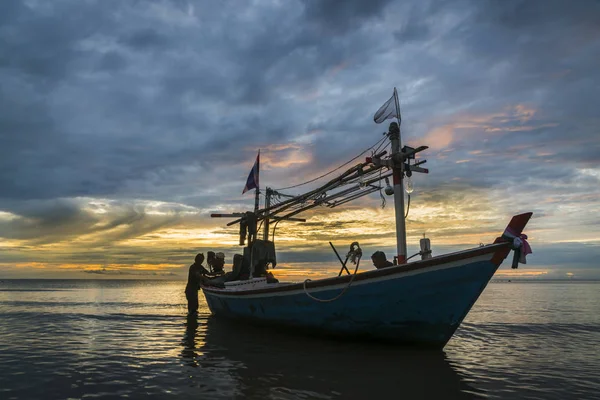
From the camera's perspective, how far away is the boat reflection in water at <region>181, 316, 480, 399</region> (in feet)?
23.2

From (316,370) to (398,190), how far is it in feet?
21.0

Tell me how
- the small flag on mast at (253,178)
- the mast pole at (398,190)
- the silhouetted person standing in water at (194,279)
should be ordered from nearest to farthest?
1. the mast pole at (398,190)
2. the silhouetted person standing in water at (194,279)
3. the small flag on mast at (253,178)

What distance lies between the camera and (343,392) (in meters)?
6.98

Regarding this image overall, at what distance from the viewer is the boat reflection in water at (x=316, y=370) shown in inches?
279

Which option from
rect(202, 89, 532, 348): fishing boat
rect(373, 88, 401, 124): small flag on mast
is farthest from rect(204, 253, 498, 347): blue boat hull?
rect(373, 88, 401, 124): small flag on mast

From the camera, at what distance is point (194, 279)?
63.5 ft

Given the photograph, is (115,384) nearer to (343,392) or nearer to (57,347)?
(343,392)

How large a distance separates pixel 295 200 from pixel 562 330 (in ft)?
45.1

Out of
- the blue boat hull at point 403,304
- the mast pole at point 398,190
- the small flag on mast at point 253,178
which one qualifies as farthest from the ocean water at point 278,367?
the small flag on mast at point 253,178

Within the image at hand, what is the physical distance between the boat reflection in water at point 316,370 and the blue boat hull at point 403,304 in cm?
56

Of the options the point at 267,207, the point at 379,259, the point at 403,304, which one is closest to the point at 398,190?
the point at 379,259

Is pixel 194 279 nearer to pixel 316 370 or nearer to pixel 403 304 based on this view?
pixel 316 370

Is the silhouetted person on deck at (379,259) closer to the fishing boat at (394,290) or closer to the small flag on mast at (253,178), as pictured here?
the fishing boat at (394,290)

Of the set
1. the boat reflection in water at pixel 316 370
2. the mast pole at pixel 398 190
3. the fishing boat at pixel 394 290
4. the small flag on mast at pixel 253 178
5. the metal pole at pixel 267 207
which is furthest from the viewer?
the small flag on mast at pixel 253 178
